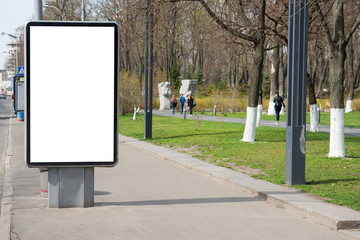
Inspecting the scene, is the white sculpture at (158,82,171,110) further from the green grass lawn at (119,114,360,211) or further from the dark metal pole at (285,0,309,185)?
the dark metal pole at (285,0,309,185)

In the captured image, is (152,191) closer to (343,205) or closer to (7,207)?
(7,207)

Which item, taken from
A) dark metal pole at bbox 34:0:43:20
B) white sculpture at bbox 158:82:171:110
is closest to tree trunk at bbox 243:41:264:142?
dark metal pole at bbox 34:0:43:20

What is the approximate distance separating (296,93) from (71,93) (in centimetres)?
418

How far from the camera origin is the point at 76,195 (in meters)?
7.61

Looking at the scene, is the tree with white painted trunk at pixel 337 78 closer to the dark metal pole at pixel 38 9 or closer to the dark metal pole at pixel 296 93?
the dark metal pole at pixel 296 93

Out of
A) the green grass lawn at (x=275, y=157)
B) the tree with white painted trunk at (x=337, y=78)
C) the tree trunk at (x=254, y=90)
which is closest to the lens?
the green grass lawn at (x=275, y=157)

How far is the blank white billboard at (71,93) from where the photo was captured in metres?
7.19

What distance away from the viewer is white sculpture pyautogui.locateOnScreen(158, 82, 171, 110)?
166ft

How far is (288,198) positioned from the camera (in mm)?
8227

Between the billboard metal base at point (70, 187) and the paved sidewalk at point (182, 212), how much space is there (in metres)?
0.15

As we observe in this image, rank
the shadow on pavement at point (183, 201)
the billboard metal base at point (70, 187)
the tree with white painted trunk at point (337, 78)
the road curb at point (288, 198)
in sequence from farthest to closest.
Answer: the tree with white painted trunk at point (337, 78) < the shadow on pavement at point (183, 201) < the billboard metal base at point (70, 187) < the road curb at point (288, 198)

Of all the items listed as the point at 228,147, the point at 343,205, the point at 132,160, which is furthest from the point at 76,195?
the point at 228,147

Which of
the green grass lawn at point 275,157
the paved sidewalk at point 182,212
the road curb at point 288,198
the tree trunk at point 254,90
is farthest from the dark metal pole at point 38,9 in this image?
the tree trunk at point 254,90

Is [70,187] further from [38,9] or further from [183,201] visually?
[38,9]
